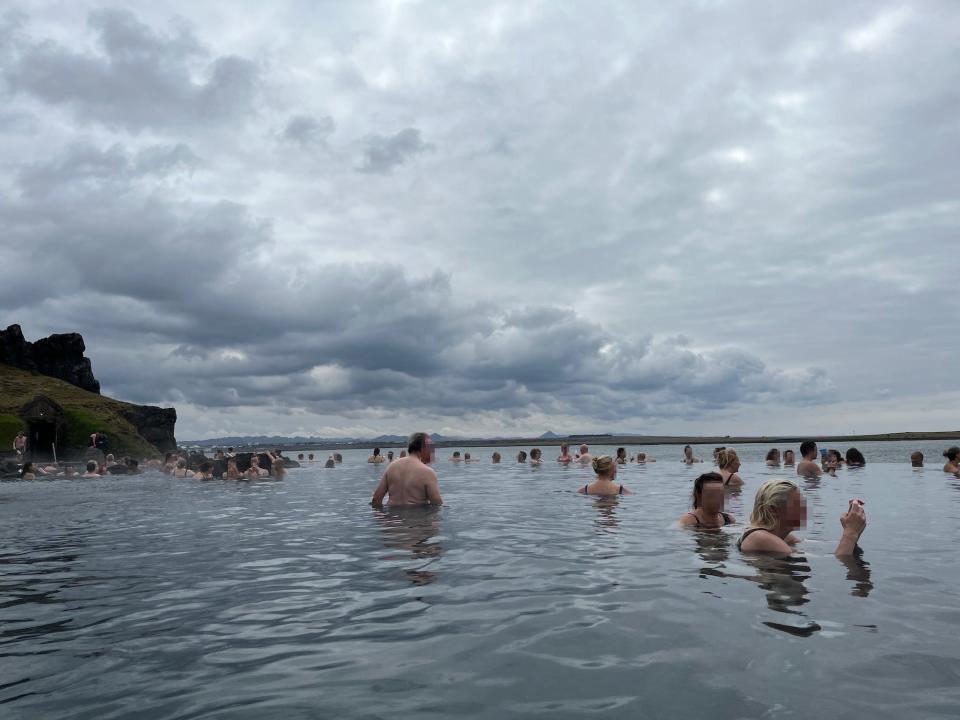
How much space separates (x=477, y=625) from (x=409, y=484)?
9032 millimetres

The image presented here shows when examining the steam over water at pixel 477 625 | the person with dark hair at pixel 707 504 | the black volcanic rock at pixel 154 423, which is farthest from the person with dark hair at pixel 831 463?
the black volcanic rock at pixel 154 423

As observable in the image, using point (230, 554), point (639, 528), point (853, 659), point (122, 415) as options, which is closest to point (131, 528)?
point (230, 554)

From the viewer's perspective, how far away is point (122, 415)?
7588 cm

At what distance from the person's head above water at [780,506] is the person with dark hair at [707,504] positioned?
7.95ft

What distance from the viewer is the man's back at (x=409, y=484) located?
14.7 m

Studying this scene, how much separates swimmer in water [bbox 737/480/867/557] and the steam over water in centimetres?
36

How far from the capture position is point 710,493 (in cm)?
1159

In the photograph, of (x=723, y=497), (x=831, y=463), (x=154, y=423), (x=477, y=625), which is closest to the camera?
(x=477, y=625)

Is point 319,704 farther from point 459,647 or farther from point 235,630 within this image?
point 235,630

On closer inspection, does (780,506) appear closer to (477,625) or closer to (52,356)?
(477,625)

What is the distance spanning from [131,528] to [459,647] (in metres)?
11.2

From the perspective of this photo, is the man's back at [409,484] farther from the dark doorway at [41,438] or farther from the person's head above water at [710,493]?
the dark doorway at [41,438]

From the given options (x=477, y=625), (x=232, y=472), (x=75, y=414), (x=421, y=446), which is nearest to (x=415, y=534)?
(x=421, y=446)

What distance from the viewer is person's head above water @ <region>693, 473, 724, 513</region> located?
11.6m
